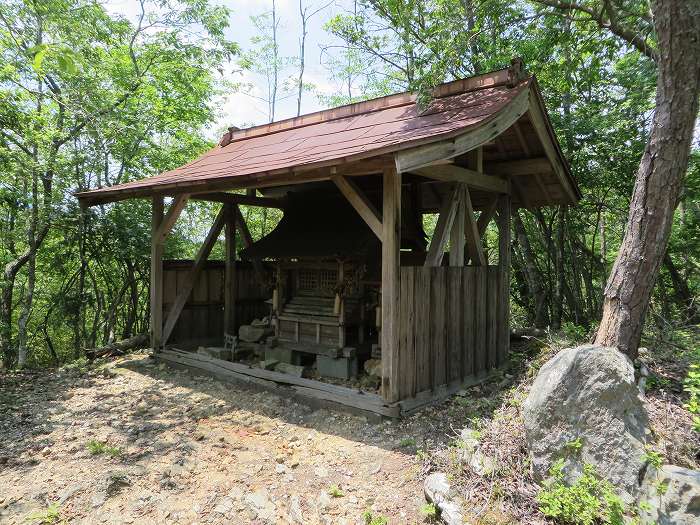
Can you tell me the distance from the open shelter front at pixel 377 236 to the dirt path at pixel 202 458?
1.65 ft

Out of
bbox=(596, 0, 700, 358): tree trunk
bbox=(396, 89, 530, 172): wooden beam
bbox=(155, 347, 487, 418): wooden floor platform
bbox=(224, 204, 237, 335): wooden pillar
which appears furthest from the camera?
bbox=(224, 204, 237, 335): wooden pillar

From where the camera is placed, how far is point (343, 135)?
6.20 m

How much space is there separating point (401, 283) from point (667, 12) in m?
3.32

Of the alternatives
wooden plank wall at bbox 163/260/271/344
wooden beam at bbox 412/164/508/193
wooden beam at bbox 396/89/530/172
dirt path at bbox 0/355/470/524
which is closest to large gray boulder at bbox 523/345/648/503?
dirt path at bbox 0/355/470/524

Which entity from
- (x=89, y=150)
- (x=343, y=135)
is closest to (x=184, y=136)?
(x=89, y=150)

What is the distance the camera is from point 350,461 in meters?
4.15

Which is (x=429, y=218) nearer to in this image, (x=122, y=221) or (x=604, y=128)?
(x=604, y=128)

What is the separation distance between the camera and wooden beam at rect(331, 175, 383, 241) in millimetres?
4840

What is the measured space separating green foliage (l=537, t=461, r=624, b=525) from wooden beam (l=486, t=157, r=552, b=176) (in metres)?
4.55

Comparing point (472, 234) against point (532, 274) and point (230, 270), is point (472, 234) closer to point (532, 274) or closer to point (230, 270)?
point (532, 274)

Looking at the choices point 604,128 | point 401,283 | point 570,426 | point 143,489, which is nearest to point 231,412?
point 143,489

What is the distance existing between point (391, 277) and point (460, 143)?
1.55 meters

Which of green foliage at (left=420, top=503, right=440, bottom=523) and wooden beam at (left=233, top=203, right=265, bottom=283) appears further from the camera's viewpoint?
wooden beam at (left=233, top=203, right=265, bottom=283)

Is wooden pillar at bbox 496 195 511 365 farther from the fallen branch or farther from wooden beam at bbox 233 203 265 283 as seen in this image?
the fallen branch
